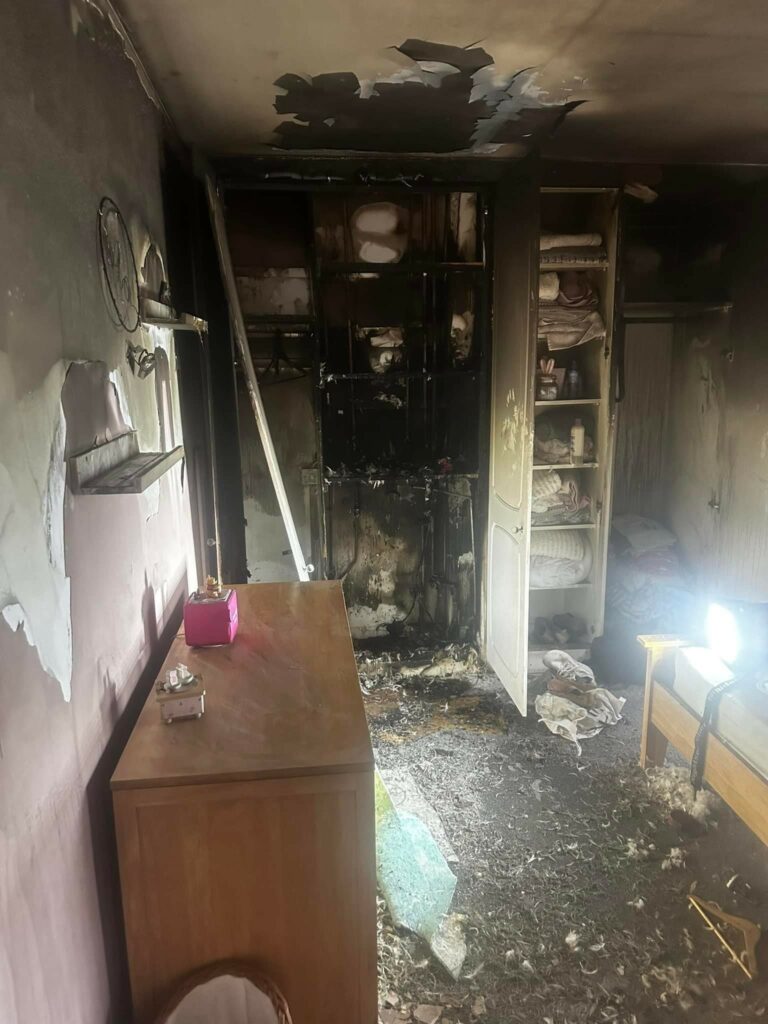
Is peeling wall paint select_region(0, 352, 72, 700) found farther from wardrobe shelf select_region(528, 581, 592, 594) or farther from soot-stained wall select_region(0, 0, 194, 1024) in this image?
wardrobe shelf select_region(528, 581, 592, 594)

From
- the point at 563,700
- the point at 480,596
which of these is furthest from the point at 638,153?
the point at 563,700

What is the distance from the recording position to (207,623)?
1791mm

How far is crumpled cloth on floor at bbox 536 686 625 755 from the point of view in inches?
115

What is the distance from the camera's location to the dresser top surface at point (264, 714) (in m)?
1.23

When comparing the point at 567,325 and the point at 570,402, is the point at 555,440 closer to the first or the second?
the point at 570,402

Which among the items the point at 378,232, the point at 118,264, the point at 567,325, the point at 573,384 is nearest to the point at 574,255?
the point at 567,325

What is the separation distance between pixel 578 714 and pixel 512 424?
4.39ft

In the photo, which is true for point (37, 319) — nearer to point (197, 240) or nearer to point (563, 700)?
point (197, 240)

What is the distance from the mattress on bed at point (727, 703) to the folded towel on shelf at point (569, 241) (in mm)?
1943

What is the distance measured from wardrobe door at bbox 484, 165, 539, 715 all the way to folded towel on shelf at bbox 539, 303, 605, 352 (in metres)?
0.23

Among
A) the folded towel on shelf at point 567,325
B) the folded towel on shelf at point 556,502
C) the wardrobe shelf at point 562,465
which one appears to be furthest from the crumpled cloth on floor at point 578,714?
the folded towel on shelf at point 567,325

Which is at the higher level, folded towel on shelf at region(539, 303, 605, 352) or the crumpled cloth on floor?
folded towel on shelf at region(539, 303, 605, 352)

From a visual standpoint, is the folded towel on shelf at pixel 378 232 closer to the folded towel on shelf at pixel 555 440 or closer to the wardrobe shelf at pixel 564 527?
the folded towel on shelf at pixel 555 440

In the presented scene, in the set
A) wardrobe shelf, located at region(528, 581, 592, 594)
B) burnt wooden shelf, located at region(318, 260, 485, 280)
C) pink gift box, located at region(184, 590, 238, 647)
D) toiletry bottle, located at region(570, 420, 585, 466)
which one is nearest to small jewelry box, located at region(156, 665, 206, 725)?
pink gift box, located at region(184, 590, 238, 647)
